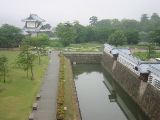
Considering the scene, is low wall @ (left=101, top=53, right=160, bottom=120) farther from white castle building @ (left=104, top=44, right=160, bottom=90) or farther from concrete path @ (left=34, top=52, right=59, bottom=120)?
concrete path @ (left=34, top=52, right=59, bottom=120)

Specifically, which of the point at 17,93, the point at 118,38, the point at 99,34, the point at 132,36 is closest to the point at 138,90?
the point at 17,93

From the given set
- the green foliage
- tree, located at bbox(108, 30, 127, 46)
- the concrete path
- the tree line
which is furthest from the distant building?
the concrete path

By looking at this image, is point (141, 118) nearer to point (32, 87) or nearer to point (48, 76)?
point (32, 87)

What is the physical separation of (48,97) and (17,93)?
140 inches

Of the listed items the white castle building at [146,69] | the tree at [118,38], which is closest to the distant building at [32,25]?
the tree at [118,38]

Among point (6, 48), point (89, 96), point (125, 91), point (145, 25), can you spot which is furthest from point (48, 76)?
point (145, 25)

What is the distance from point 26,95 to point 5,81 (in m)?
6.62

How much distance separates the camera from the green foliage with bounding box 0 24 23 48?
67625 millimetres

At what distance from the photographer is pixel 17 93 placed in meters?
32.4

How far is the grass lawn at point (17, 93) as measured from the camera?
2620 cm

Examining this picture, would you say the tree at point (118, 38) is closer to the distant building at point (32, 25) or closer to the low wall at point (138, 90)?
the distant building at point (32, 25)

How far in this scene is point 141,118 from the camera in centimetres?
3091

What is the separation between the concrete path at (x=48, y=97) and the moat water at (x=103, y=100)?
3.59 m

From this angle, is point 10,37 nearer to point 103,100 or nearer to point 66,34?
point 66,34
